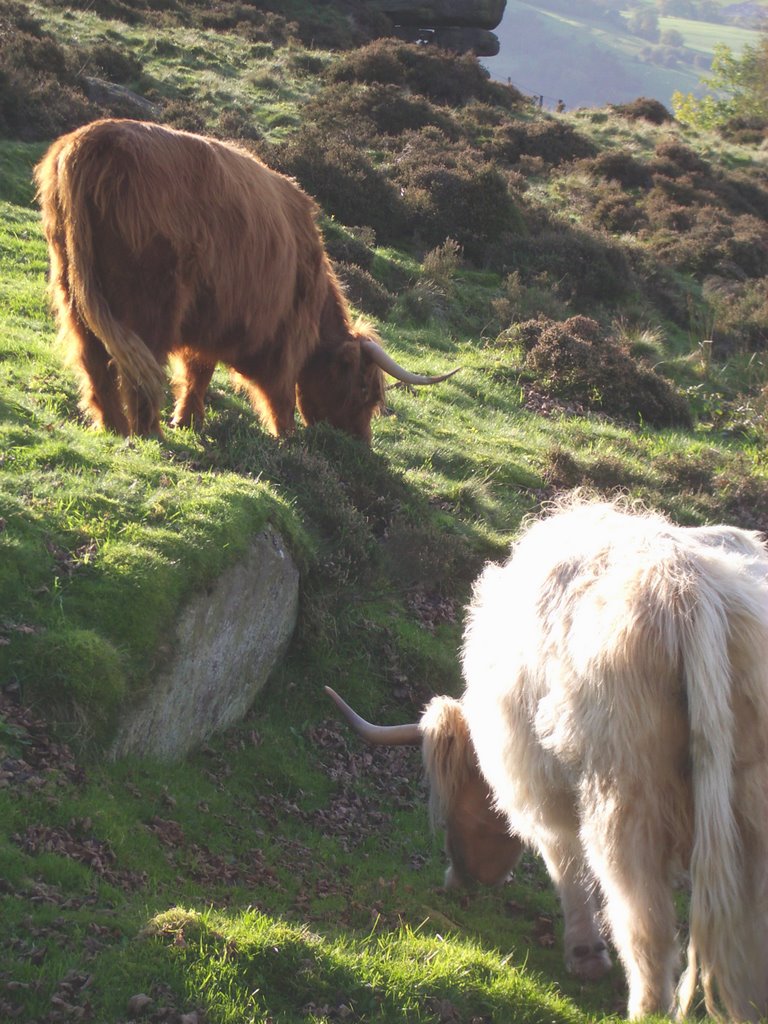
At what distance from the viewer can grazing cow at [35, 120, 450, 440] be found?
670cm

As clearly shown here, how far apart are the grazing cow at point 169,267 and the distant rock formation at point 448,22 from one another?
31.3 meters

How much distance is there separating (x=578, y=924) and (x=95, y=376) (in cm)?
456

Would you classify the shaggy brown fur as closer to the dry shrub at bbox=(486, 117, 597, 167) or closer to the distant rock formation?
the dry shrub at bbox=(486, 117, 597, 167)

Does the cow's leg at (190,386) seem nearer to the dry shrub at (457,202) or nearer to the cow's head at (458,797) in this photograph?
the cow's head at (458,797)

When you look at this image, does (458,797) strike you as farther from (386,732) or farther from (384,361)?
(384,361)

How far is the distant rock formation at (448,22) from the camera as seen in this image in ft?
121

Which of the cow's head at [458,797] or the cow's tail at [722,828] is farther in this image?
the cow's head at [458,797]

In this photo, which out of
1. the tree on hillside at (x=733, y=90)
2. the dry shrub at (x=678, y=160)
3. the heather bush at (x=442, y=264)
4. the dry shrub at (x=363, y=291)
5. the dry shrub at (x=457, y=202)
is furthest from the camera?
the tree on hillside at (x=733, y=90)

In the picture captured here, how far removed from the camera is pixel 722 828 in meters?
3.63

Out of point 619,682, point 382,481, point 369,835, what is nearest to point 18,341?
point 382,481

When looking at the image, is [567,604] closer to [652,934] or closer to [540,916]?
[652,934]

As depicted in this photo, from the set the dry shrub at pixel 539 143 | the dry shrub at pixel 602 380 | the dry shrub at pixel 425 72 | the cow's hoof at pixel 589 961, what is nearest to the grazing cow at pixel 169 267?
the cow's hoof at pixel 589 961

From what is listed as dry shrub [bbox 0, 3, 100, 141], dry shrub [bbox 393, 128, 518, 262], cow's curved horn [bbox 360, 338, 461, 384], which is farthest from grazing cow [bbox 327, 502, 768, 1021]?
dry shrub [bbox 393, 128, 518, 262]

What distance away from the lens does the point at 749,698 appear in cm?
375
